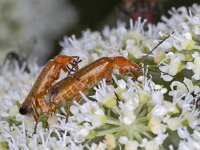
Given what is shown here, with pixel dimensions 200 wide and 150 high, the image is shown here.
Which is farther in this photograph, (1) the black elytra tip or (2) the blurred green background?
(2) the blurred green background

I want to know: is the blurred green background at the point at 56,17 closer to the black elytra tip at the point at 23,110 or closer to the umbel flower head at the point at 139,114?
the umbel flower head at the point at 139,114

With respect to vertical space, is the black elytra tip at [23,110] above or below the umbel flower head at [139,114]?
above

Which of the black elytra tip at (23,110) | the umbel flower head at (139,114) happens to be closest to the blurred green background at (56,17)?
the umbel flower head at (139,114)

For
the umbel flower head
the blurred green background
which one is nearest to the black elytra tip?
the umbel flower head

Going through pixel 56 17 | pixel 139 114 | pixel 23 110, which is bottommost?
pixel 139 114

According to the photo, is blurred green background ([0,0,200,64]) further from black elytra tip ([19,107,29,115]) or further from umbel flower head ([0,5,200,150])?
black elytra tip ([19,107,29,115])

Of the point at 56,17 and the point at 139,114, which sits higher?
the point at 56,17

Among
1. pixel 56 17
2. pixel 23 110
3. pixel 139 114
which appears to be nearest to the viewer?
pixel 139 114

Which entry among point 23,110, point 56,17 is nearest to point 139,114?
point 23,110

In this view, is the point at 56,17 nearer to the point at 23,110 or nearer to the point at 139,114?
the point at 23,110

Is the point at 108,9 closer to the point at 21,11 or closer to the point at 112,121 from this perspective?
the point at 21,11

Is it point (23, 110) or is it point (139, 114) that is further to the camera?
point (23, 110)
